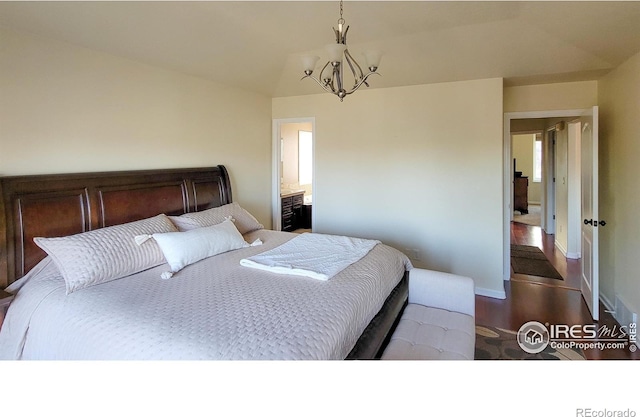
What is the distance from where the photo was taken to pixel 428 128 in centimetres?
387

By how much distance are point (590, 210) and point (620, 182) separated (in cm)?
33

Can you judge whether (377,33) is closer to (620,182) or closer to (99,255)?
(620,182)

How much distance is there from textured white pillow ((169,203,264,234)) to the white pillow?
26 centimetres

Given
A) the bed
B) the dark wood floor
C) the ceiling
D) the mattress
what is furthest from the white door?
the mattress

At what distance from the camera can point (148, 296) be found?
1.81 meters

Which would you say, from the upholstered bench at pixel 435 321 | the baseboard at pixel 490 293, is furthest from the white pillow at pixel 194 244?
the baseboard at pixel 490 293

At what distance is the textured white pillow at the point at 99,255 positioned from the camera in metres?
1.92

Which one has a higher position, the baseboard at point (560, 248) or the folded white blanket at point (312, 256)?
the folded white blanket at point (312, 256)

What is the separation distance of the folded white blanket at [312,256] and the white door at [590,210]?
203 centimetres

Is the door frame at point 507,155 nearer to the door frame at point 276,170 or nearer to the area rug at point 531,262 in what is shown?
the area rug at point 531,262

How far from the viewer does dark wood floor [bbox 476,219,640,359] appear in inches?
122

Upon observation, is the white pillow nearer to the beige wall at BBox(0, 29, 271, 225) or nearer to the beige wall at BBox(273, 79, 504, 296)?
the beige wall at BBox(0, 29, 271, 225)

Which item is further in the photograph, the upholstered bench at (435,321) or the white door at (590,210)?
the white door at (590,210)

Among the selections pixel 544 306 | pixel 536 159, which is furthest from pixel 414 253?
pixel 536 159
